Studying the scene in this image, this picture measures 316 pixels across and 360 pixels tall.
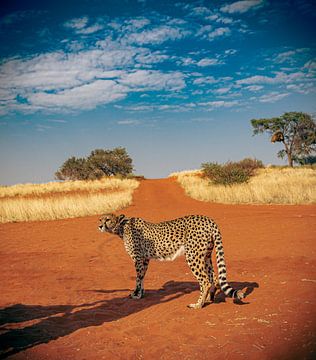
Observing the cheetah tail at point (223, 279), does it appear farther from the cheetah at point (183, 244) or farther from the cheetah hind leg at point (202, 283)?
the cheetah hind leg at point (202, 283)

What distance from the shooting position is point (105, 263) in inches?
349

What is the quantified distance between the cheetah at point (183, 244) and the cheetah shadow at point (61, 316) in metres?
0.41

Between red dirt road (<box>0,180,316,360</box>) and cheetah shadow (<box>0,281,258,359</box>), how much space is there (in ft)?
0.05

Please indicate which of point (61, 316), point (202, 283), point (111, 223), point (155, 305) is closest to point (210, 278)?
point (202, 283)

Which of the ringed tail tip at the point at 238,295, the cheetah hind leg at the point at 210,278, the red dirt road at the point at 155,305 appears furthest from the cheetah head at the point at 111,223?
the ringed tail tip at the point at 238,295

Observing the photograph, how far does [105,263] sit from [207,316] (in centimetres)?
446

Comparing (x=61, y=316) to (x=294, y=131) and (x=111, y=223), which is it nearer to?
(x=111, y=223)

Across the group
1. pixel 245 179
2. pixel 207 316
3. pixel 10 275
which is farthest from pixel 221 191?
pixel 207 316

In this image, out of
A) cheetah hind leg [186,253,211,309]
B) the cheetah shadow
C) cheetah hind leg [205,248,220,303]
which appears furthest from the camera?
cheetah hind leg [205,248,220,303]

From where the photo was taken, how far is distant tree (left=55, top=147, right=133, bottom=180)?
5372cm

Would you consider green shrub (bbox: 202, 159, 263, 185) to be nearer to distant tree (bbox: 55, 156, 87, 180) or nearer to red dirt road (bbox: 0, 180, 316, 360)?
red dirt road (bbox: 0, 180, 316, 360)

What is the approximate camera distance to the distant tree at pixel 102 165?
53719 millimetres

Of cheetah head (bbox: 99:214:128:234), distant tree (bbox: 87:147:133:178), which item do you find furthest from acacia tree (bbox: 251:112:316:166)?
cheetah head (bbox: 99:214:128:234)

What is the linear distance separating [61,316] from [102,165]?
49.4 metres
